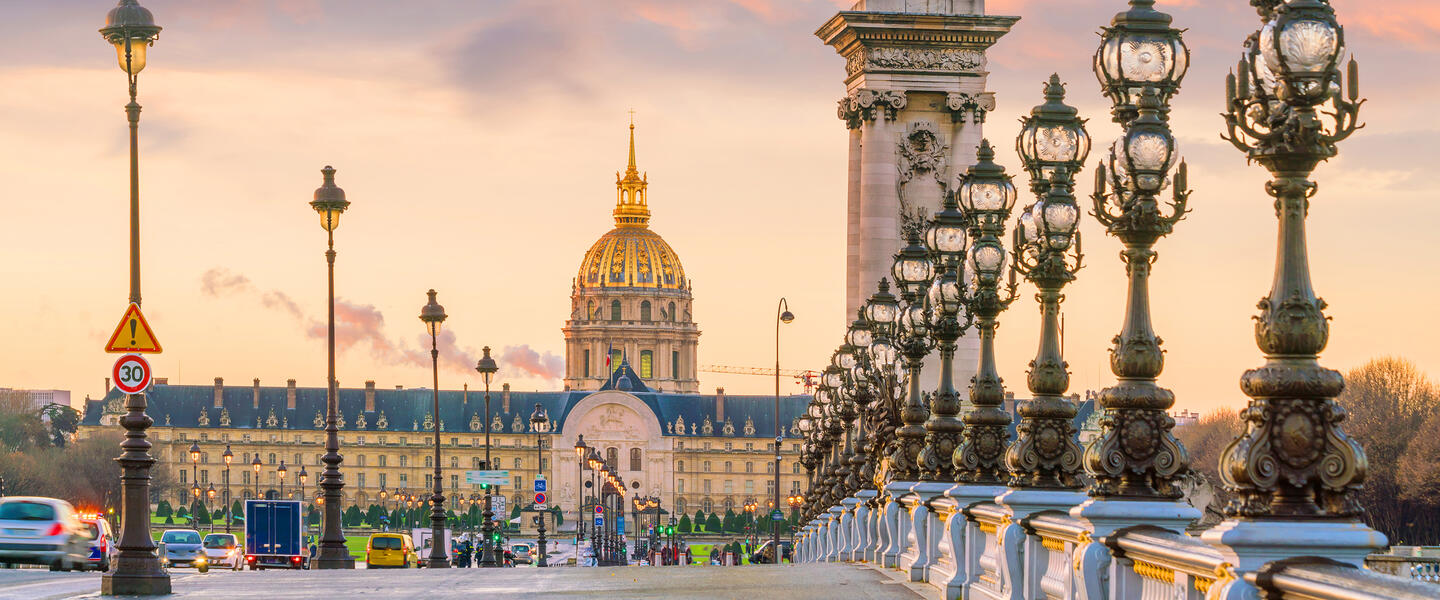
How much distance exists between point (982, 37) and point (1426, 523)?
42.7m

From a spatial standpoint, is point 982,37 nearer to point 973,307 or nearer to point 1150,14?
point 973,307

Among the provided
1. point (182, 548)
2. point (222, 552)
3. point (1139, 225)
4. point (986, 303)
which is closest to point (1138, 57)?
point (1139, 225)

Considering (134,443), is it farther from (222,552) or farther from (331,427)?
(222,552)

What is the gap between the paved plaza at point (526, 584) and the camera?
2459 cm

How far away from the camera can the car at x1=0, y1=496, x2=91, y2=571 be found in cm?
3834

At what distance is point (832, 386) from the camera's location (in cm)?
5097

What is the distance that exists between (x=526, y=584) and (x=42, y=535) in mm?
14139

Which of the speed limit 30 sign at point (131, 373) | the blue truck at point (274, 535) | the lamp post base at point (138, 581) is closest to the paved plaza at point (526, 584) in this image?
the lamp post base at point (138, 581)

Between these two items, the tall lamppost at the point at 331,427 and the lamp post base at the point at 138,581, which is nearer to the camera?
the lamp post base at the point at 138,581

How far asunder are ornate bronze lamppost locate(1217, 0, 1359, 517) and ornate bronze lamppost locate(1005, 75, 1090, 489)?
761 cm

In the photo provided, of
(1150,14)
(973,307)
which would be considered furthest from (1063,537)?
(973,307)

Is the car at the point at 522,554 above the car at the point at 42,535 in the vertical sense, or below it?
below

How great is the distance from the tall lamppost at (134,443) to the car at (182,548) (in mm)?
31573

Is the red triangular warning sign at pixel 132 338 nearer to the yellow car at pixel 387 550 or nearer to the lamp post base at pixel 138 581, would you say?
the lamp post base at pixel 138 581
